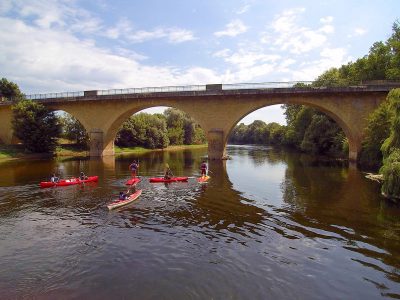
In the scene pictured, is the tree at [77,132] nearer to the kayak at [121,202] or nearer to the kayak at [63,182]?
the kayak at [63,182]

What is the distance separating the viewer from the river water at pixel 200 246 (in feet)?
29.8

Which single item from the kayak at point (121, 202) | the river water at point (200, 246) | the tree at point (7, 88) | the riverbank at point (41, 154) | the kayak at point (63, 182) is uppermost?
the tree at point (7, 88)

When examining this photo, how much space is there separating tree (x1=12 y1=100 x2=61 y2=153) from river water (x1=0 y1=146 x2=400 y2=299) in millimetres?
29896

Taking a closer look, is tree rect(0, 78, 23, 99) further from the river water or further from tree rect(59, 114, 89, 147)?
the river water

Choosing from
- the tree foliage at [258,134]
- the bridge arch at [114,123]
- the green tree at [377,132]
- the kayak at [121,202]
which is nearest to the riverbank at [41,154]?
the bridge arch at [114,123]

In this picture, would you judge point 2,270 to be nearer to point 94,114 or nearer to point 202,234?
point 202,234

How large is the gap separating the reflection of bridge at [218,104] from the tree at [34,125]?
7.18 feet

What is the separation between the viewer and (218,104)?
Answer: 42.4 meters

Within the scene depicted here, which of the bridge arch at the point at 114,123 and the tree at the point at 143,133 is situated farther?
the tree at the point at 143,133

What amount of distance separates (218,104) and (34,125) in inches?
1059

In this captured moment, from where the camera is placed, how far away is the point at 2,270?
9930 millimetres

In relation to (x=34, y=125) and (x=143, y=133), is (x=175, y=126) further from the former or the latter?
(x=34, y=125)

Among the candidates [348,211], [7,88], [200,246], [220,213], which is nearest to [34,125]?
[7,88]

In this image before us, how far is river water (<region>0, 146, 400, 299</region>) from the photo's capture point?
907 centimetres
